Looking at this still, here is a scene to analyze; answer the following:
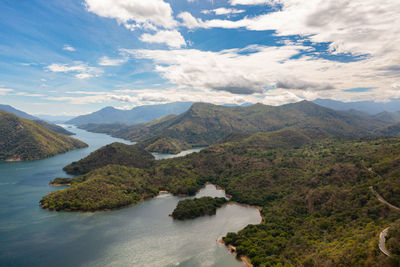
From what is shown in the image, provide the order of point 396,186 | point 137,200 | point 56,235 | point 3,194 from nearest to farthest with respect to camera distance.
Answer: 1. point 396,186
2. point 56,235
3. point 137,200
4. point 3,194

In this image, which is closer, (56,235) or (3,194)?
(56,235)

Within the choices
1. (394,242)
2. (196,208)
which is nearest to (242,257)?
(196,208)

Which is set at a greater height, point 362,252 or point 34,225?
point 362,252

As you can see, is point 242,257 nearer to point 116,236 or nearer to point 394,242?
point 394,242

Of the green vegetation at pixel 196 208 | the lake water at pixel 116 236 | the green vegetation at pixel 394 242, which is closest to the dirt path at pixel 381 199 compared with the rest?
the green vegetation at pixel 394 242

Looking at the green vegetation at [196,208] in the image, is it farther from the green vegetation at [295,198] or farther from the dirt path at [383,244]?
the dirt path at [383,244]

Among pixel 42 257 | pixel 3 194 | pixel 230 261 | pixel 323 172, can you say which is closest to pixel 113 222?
pixel 42 257

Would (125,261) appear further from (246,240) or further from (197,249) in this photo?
(246,240)
